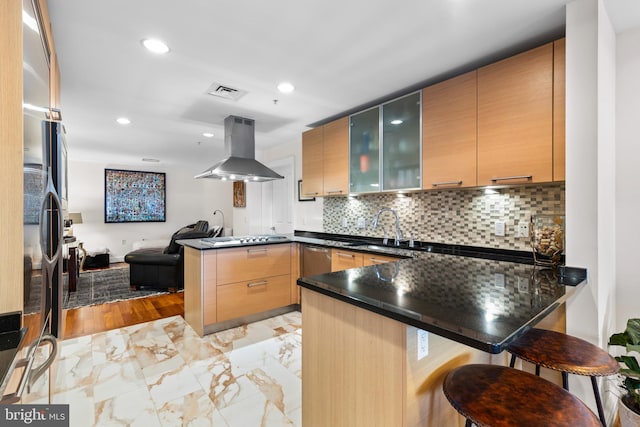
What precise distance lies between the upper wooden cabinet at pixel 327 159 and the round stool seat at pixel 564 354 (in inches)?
88.1

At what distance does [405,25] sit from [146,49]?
1.73 m

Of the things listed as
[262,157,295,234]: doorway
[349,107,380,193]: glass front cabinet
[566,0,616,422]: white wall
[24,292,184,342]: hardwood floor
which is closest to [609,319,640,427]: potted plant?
[566,0,616,422]: white wall

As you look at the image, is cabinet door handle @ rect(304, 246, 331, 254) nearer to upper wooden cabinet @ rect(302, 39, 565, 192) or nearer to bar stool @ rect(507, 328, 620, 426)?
upper wooden cabinet @ rect(302, 39, 565, 192)

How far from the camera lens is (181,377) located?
7.25 feet

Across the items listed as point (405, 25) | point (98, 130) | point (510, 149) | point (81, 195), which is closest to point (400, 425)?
point (510, 149)

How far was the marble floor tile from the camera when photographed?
1.80m

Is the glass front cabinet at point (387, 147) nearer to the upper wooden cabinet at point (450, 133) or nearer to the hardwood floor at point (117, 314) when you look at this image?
the upper wooden cabinet at point (450, 133)

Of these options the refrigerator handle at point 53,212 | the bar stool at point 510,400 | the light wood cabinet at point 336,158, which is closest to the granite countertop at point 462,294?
the bar stool at point 510,400

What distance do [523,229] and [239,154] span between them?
2927 mm

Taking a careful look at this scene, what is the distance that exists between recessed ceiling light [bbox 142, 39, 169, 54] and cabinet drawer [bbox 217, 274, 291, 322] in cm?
209

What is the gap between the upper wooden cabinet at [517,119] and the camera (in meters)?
1.87

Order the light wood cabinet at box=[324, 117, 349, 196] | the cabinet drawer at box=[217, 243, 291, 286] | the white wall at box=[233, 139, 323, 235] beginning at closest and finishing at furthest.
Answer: the cabinet drawer at box=[217, 243, 291, 286], the light wood cabinet at box=[324, 117, 349, 196], the white wall at box=[233, 139, 323, 235]

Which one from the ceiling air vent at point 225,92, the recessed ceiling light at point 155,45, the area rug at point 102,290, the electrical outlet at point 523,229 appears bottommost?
the area rug at point 102,290

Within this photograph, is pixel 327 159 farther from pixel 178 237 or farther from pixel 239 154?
pixel 178 237
